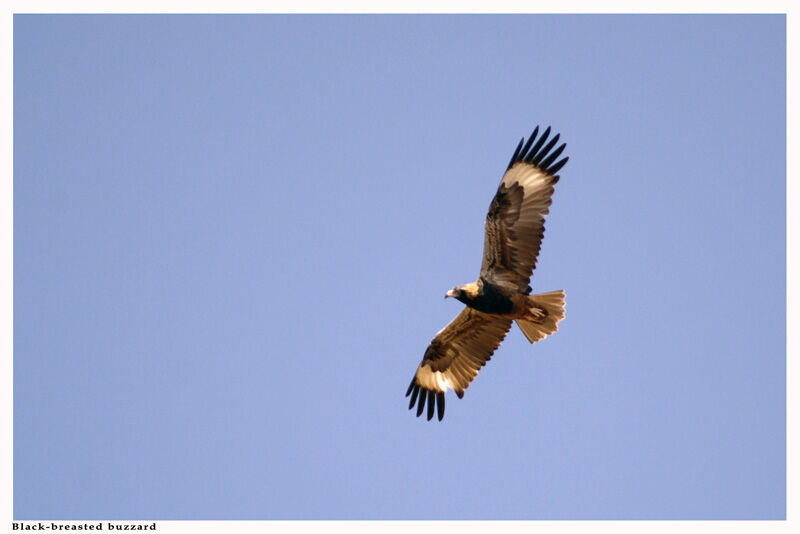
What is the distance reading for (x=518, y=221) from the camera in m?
11.2

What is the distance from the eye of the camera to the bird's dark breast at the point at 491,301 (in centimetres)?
1132

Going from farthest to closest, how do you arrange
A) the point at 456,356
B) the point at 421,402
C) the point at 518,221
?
1. the point at 421,402
2. the point at 456,356
3. the point at 518,221

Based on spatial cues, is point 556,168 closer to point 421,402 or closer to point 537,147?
point 537,147

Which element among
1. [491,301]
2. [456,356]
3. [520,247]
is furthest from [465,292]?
[456,356]

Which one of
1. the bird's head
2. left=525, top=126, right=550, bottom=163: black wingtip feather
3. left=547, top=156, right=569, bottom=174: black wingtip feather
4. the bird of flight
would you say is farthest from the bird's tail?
left=525, top=126, right=550, bottom=163: black wingtip feather

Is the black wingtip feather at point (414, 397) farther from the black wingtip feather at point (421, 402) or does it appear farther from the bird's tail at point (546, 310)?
the bird's tail at point (546, 310)

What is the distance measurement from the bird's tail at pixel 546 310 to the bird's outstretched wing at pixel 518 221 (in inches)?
7.1

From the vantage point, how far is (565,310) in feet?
37.2

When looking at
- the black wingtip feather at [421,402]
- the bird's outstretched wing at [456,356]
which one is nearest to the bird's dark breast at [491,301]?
the bird's outstretched wing at [456,356]

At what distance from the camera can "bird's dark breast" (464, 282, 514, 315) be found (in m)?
11.3

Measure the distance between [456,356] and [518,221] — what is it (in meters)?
2.32
